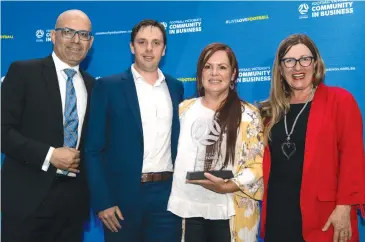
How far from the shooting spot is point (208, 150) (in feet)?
7.39

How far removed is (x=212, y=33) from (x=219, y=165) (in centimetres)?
182

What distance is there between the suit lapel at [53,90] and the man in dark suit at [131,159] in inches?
11.2

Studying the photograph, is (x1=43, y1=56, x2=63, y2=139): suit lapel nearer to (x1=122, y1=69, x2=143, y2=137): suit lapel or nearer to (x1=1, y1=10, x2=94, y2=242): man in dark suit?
(x1=1, y1=10, x2=94, y2=242): man in dark suit

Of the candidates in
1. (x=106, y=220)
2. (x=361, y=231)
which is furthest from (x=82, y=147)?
(x=361, y=231)

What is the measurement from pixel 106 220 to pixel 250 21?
2242 millimetres

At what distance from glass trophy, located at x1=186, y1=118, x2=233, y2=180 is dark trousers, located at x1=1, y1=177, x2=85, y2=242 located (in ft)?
2.98

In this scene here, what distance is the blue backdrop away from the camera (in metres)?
3.26

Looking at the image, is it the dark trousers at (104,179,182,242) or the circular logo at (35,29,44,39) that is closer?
the dark trousers at (104,179,182,242)

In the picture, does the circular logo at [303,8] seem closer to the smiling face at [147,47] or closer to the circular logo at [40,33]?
the smiling face at [147,47]

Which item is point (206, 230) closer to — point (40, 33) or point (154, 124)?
point (154, 124)

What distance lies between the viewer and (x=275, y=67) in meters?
2.49

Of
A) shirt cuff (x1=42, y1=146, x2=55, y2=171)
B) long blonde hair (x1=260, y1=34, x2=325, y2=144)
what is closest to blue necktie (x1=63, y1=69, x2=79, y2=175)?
shirt cuff (x1=42, y1=146, x2=55, y2=171)

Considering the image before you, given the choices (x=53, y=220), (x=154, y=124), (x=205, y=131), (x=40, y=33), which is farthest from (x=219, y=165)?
(x=40, y=33)

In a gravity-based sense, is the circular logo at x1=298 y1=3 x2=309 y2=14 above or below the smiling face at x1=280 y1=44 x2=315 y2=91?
above
